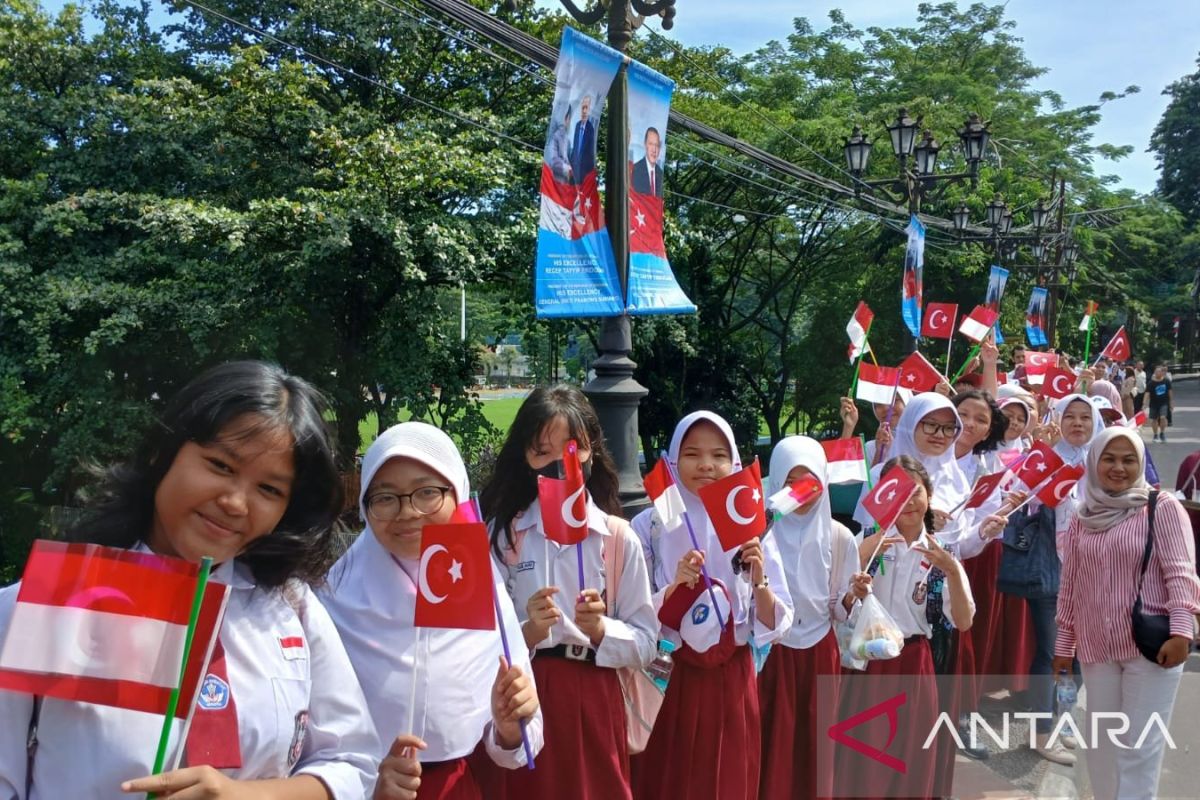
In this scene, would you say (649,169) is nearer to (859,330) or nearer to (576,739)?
(859,330)

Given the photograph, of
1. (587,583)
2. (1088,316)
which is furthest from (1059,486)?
(1088,316)

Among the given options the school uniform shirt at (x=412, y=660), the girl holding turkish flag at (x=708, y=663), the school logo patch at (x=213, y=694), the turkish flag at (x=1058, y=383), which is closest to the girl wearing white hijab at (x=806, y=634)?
the girl holding turkish flag at (x=708, y=663)

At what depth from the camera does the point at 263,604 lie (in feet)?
5.81

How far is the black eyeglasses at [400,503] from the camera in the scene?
251cm

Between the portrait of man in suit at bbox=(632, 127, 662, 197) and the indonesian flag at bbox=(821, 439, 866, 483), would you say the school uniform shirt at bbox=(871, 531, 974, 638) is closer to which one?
the indonesian flag at bbox=(821, 439, 866, 483)

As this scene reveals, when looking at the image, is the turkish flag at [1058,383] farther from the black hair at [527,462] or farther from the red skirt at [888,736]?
the black hair at [527,462]

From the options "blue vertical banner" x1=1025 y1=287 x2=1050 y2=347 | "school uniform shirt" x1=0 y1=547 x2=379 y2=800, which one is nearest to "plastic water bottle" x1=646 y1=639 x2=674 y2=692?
"school uniform shirt" x1=0 y1=547 x2=379 y2=800

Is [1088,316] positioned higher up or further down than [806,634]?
higher up

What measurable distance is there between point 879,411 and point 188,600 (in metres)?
6.87

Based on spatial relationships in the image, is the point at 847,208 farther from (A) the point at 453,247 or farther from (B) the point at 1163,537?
(B) the point at 1163,537

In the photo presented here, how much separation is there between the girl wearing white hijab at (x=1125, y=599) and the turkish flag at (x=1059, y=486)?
2.45 ft

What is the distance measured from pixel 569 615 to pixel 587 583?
0.47 feet

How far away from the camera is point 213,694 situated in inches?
64.4

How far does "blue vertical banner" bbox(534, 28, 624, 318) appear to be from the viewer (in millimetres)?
6266
